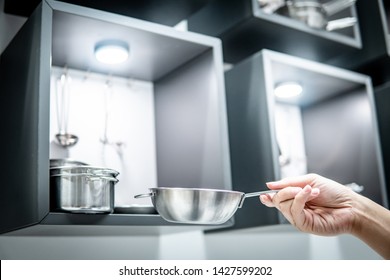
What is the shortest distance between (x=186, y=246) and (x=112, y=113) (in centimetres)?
48

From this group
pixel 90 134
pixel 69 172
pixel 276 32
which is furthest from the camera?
pixel 276 32

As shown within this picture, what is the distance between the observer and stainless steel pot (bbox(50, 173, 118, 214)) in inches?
44.5

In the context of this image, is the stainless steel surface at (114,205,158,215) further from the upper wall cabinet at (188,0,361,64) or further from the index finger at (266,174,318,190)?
the upper wall cabinet at (188,0,361,64)

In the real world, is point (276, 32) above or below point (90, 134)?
above

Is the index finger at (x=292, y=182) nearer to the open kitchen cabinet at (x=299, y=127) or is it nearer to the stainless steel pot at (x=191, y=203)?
the stainless steel pot at (x=191, y=203)

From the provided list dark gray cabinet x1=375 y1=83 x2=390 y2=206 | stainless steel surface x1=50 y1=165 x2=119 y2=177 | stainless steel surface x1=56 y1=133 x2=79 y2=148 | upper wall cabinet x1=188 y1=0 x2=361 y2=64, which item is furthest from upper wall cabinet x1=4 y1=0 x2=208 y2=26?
dark gray cabinet x1=375 y1=83 x2=390 y2=206

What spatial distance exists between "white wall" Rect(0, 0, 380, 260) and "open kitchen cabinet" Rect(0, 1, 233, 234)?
12 cm

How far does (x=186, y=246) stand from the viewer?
1714mm

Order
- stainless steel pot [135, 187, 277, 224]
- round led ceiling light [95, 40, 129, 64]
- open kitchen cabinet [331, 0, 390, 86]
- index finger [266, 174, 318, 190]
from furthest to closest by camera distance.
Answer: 1. open kitchen cabinet [331, 0, 390, 86]
2. round led ceiling light [95, 40, 129, 64]
3. index finger [266, 174, 318, 190]
4. stainless steel pot [135, 187, 277, 224]

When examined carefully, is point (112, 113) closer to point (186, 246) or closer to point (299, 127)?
point (186, 246)

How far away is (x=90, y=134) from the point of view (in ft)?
5.07
